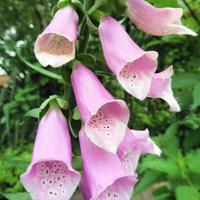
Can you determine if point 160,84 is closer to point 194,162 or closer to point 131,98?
point 194,162

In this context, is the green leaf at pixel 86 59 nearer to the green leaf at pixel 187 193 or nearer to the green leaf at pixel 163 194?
the green leaf at pixel 187 193

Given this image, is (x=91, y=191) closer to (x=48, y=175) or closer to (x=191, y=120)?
(x=48, y=175)

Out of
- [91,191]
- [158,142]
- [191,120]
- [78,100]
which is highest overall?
[78,100]

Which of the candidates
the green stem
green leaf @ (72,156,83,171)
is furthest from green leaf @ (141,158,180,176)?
the green stem

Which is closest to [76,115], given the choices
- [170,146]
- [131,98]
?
[170,146]

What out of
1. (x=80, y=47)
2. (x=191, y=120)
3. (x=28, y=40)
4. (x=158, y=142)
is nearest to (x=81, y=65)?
(x=80, y=47)

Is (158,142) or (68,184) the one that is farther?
(158,142)

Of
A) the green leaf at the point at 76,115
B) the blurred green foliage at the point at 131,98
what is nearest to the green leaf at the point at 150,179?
the blurred green foliage at the point at 131,98
